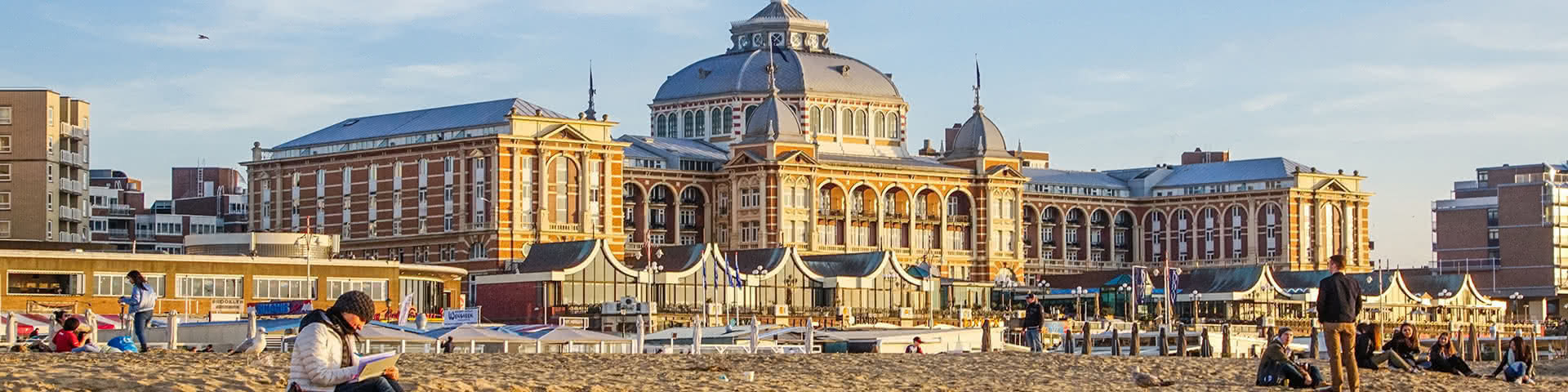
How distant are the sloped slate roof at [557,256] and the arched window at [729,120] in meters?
37.5

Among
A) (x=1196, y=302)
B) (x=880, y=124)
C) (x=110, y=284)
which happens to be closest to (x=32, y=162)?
(x=110, y=284)

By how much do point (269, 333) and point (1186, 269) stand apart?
108 m

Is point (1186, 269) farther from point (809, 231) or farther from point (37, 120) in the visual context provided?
point (37, 120)

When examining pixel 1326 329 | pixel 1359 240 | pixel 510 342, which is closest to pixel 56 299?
pixel 510 342

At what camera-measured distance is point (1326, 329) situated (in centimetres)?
3991

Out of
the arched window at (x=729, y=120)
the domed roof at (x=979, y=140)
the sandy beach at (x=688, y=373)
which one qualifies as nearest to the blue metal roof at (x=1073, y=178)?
the domed roof at (x=979, y=140)

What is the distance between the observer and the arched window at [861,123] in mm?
164625

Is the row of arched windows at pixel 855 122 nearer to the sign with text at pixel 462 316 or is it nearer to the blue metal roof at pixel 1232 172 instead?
the blue metal roof at pixel 1232 172

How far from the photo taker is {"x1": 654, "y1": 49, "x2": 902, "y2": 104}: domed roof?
162 meters

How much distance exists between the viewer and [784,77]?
163500 mm

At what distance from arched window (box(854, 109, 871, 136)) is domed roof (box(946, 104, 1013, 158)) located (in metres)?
6.37

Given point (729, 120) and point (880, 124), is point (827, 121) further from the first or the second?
point (729, 120)

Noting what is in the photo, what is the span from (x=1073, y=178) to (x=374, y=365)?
160 metres

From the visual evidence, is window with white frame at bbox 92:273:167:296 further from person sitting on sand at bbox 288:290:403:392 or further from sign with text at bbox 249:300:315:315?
person sitting on sand at bbox 288:290:403:392
